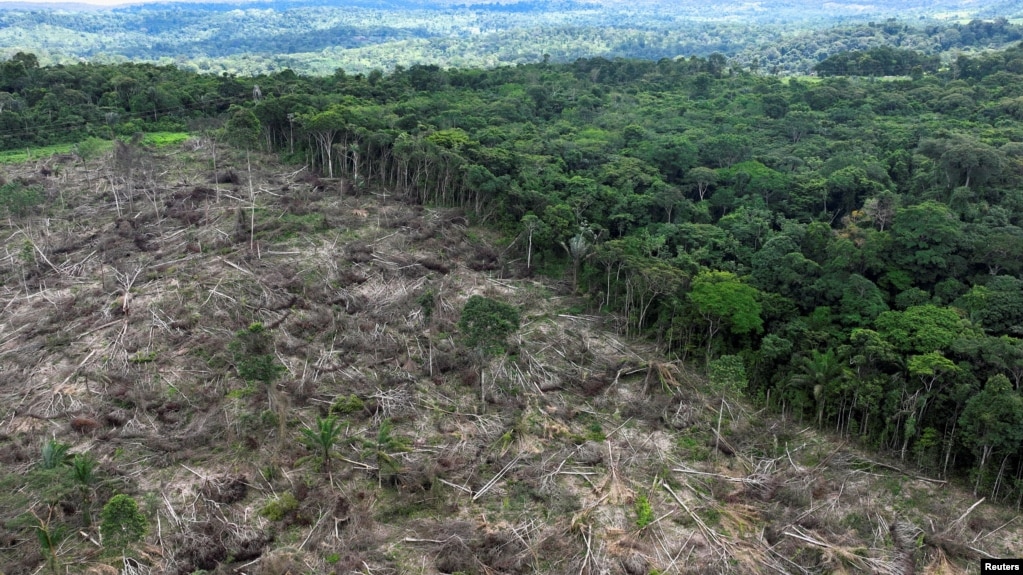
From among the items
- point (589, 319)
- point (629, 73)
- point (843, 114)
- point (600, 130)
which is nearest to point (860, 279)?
point (589, 319)

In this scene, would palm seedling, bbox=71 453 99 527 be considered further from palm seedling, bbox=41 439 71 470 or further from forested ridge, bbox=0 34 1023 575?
palm seedling, bbox=41 439 71 470

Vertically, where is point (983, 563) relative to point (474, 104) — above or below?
below

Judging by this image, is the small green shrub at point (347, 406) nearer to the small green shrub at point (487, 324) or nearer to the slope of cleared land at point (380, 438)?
the slope of cleared land at point (380, 438)

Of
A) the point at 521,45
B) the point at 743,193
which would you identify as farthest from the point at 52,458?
the point at 521,45

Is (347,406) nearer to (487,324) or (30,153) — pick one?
(487,324)

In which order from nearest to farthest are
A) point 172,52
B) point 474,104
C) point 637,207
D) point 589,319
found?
point 589,319 < point 637,207 < point 474,104 < point 172,52

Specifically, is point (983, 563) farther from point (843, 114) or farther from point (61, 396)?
point (843, 114)

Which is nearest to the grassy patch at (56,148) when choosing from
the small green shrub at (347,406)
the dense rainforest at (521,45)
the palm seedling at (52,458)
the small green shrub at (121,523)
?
the small green shrub at (347,406)
